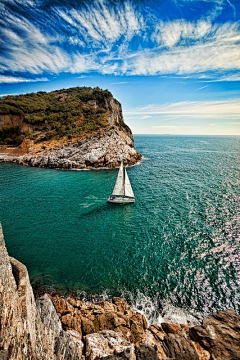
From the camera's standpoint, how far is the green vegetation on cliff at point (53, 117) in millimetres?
75875

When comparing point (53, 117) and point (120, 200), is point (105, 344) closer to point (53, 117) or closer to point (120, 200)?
point (120, 200)

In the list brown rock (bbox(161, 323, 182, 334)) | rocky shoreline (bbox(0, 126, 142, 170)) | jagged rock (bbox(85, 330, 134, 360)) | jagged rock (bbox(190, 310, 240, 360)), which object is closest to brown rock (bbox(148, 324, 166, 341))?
brown rock (bbox(161, 323, 182, 334))

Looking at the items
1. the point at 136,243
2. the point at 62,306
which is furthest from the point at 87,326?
the point at 136,243

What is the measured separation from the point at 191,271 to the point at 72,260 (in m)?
12.7

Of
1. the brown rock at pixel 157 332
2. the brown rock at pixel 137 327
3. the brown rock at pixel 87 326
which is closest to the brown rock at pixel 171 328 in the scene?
the brown rock at pixel 157 332

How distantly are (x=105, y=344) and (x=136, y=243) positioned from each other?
1241 centimetres

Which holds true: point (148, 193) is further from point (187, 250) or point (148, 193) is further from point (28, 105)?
point (28, 105)

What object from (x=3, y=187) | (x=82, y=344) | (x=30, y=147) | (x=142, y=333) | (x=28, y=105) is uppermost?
(x=28, y=105)

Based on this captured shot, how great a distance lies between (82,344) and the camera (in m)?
12.2

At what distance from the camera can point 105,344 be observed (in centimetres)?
1218

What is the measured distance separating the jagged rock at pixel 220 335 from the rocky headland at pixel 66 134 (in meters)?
50.7

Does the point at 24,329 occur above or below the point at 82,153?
below

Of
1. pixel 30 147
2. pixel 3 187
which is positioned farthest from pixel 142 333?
pixel 30 147

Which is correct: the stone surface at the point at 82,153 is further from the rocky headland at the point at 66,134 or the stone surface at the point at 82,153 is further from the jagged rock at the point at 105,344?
the jagged rock at the point at 105,344
